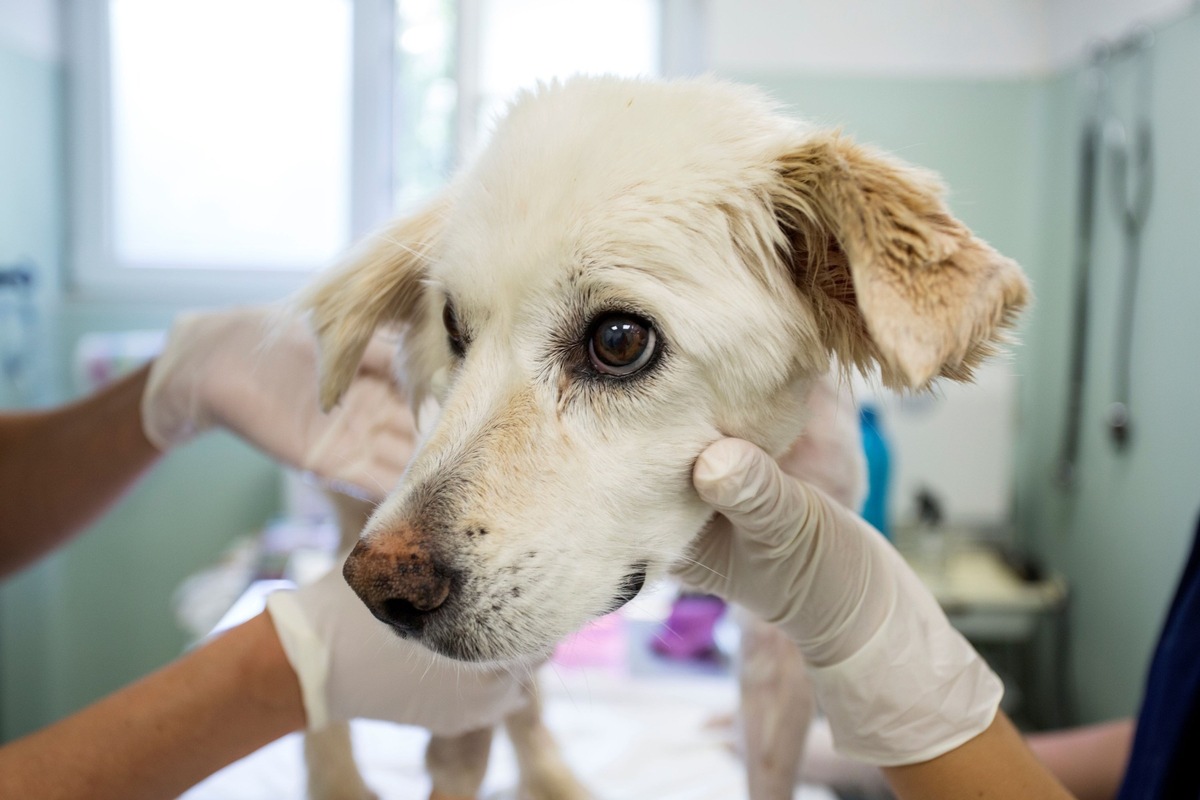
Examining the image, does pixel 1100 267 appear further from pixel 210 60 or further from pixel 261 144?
pixel 210 60

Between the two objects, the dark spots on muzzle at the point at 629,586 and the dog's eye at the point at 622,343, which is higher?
the dog's eye at the point at 622,343

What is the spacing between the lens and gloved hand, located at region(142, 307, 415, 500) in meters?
1.02

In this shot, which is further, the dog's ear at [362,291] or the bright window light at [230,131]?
the bright window light at [230,131]

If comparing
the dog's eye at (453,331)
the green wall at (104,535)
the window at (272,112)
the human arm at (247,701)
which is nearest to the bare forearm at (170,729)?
the human arm at (247,701)

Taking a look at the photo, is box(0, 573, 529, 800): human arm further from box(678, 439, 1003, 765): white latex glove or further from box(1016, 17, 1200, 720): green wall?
box(1016, 17, 1200, 720): green wall

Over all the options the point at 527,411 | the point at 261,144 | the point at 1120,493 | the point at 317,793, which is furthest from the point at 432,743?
the point at 261,144

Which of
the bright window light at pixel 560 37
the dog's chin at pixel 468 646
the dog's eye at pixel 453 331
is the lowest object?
the dog's chin at pixel 468 646

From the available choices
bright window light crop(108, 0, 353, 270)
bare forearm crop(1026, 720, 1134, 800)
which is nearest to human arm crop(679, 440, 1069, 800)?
bare forearm crop(1026, 720, 1134, 800)

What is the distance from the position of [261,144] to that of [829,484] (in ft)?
9.00

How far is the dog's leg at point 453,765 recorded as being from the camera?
1002 mm

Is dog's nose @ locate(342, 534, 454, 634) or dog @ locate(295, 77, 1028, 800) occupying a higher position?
dog @ locate(295, 77, 1028, 800)

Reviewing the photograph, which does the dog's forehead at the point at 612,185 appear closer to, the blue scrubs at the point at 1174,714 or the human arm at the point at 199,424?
the human arm at the point at 199,424

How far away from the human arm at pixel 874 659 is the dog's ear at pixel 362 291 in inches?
15.7

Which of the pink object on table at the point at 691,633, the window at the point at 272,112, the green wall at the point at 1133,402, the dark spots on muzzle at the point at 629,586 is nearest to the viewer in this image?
the dark spots on muzzle at the point at 629,586
